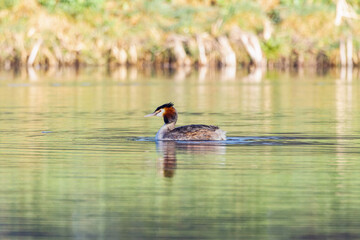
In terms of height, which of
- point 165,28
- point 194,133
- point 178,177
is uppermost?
point 165,28

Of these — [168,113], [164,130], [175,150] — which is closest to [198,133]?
[164,130]

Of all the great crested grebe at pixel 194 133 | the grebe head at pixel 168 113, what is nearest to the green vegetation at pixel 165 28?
the grebe head at pixel 168 113

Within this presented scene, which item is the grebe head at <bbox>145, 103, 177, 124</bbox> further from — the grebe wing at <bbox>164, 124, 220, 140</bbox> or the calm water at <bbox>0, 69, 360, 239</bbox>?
the grebe wing at <bbox>164, 124, 220, 140</bbox>

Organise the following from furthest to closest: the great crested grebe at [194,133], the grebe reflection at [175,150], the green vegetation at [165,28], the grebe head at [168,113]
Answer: the green vegetation at [165,28] < the grebe head at [168,113] < the great crested grebe at [194,133] < the grebe reflection at [175,150]

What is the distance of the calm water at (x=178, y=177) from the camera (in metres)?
8.91

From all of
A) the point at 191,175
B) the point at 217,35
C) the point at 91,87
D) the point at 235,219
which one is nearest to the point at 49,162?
the point at 191,175

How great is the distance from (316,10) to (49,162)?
180 ft

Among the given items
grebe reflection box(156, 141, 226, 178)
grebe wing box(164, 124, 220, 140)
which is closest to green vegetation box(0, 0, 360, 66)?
grebe wing box(164, 124, 220, 140)

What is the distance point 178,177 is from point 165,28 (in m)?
58.8

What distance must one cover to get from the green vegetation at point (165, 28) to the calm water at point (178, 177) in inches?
1622

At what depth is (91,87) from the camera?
38719 mm

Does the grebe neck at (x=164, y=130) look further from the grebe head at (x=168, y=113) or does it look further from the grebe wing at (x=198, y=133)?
the grebe wing at (x=198, y=133)

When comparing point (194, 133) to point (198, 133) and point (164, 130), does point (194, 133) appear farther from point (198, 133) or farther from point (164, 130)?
point (164, 130)

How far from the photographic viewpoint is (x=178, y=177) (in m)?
11.8
